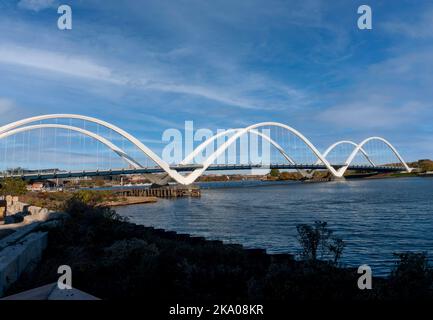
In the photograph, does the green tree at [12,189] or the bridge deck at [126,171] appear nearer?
the green tree at [12,189]

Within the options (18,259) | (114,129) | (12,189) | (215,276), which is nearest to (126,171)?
(114,129)

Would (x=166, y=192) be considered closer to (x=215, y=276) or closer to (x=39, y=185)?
(x=39, y=185)

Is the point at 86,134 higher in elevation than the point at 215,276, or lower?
higher

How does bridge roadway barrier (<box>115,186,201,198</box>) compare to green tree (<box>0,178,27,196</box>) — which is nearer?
green tree (<box>0,178,27,196</box>)

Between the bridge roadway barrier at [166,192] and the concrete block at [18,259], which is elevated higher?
the concrete block at [18,259]

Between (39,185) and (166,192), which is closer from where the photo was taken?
(166,192)

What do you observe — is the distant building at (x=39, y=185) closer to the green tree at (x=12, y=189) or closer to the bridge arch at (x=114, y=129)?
the bridge arch at (x=114, y=129)

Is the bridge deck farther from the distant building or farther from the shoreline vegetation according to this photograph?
the shoreline vegetation

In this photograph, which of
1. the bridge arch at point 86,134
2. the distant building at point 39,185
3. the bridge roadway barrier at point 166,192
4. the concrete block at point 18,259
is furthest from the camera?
the distant building at point 39,185

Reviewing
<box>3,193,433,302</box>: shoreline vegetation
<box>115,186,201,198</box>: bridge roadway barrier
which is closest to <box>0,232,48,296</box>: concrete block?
<box>3,193,433,302</box>: shoreline vegetation

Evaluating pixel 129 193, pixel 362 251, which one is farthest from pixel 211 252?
pixel 129 193

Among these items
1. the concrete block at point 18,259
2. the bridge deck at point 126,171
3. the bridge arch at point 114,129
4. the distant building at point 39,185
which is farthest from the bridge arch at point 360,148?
the concrete block at point 18,259

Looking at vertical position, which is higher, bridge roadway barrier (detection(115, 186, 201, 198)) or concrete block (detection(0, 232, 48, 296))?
concrete block (detection(0, 232, 48, 296))
